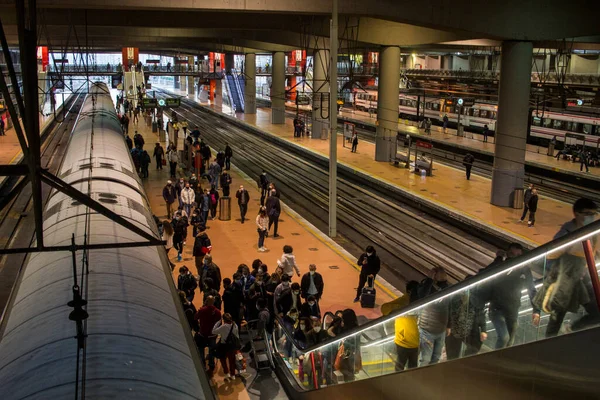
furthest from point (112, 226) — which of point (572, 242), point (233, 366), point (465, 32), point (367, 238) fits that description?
point (465, 32)

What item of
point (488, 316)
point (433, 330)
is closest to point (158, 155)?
point (433, 330)

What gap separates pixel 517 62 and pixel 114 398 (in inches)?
872

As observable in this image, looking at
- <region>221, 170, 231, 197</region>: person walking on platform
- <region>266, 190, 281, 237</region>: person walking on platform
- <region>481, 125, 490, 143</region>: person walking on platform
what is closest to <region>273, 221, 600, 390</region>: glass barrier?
<region>266, 190, 281, 237</region>: person walking on platform

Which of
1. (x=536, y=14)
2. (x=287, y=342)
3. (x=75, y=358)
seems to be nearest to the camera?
(x=75, y=358)

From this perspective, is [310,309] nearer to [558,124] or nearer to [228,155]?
[228,155]

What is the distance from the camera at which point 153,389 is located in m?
4.92

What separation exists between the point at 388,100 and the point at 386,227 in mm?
13285

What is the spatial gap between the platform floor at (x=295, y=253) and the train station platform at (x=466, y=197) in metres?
5.53

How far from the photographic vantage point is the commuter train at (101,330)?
4.91 metres

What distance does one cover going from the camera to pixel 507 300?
5.90 metres

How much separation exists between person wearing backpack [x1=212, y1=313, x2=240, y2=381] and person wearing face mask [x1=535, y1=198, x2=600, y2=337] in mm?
5574

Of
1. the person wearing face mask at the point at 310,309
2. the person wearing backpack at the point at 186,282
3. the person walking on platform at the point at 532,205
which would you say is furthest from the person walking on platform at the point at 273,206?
the person walking on platform at the point at 532,205

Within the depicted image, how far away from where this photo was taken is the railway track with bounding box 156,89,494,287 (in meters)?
18.5

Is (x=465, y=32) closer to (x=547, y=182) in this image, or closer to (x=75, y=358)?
(x=547, y=182)
